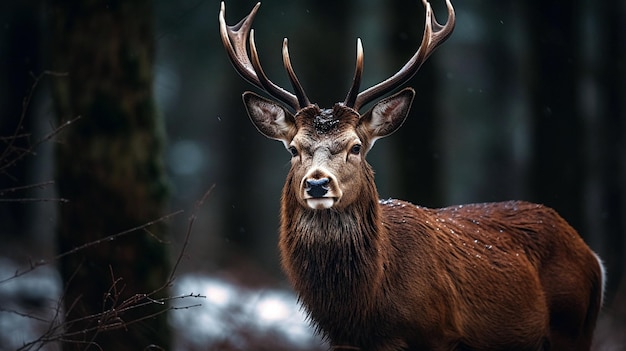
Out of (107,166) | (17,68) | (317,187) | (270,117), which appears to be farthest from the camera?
(17,68)

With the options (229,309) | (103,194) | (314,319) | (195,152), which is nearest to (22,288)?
(229,309)

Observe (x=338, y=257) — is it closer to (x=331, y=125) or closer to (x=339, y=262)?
(x=339, y=262)

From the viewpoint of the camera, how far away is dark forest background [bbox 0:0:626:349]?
826 centimetres

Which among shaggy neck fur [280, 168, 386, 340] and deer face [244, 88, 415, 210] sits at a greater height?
deer face [244, 88, 415, 210]

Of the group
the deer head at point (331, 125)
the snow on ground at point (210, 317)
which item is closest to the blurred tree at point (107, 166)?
the snow on ground at point (210, 317)

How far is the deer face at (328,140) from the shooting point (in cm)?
650

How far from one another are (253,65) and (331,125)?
2.52 feet

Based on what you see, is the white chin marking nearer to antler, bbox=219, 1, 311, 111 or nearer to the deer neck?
the deer neck

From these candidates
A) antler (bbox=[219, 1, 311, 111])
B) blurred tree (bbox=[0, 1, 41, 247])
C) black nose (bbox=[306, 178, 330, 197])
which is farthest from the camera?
blurred tree (bbox=[0, 1, 41, 247])

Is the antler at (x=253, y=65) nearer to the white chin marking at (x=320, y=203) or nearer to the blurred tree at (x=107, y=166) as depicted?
the white chin marking at (x=320, y=203)

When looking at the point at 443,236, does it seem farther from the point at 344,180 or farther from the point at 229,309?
the point at 229,309

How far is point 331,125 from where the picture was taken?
6.91 metres

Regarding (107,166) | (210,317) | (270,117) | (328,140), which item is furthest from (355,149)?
(210,317)

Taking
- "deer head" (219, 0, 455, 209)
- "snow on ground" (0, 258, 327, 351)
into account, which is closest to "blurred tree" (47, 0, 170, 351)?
"snow on ground" (0, 258, 327, 351)
